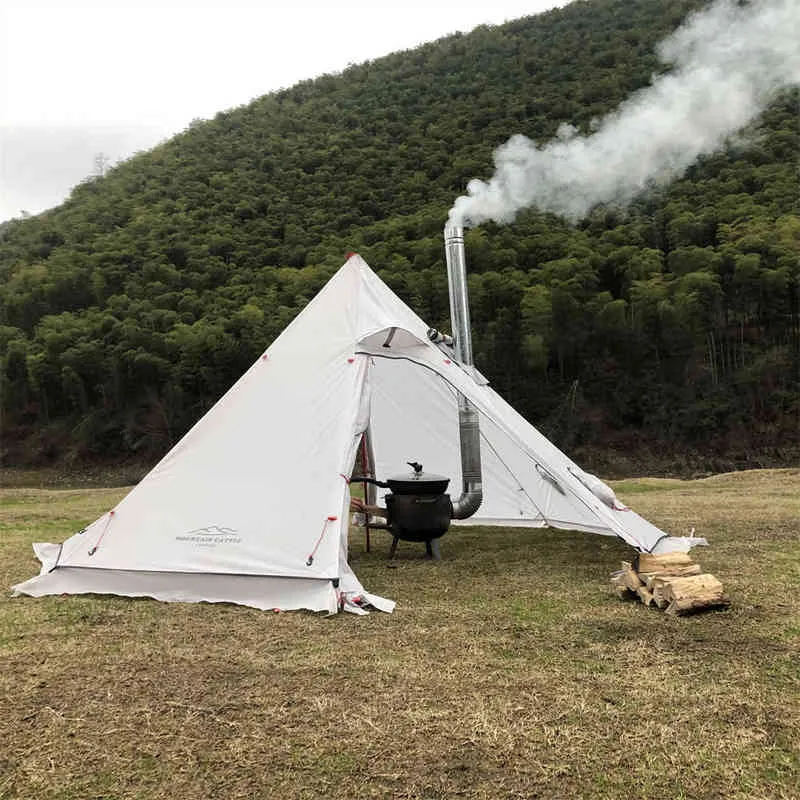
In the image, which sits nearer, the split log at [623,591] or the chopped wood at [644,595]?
the chopped wood at [644,595]

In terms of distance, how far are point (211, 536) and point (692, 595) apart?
287cm

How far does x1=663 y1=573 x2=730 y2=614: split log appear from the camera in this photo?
3951 mm

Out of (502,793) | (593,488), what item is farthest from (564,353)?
(502,793)

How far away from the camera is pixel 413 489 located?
17.6 feet

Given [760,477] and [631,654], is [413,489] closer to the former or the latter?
[631,654]

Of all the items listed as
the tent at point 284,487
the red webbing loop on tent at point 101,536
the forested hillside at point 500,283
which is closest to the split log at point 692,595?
the tent at point 284,487

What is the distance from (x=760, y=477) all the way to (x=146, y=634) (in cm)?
1079

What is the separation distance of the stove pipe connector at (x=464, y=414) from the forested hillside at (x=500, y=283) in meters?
9.09

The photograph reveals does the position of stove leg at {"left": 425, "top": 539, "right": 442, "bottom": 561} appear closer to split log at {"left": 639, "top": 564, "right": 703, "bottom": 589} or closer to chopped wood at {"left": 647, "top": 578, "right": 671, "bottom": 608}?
split log at {"left": 639, "top": 564, "right": 703, "bottom": 589}

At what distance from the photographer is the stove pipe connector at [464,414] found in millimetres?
5840

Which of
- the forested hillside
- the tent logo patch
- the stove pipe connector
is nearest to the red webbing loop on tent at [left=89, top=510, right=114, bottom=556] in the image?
the tent logo patch

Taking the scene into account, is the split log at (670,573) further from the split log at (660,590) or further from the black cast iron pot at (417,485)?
the black cast iron pot at (417,485)

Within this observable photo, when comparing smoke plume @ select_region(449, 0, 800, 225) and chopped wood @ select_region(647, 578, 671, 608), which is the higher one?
smoke plume @ select_region(449, 0, 800, 225)

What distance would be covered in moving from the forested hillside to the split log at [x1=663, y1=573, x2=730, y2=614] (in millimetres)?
11510
